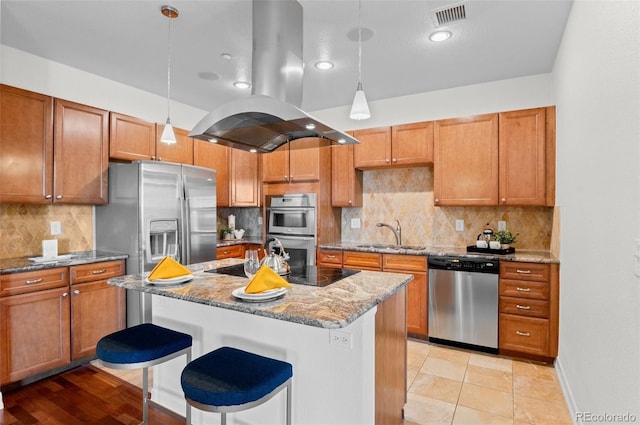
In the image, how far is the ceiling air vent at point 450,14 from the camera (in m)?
2.38

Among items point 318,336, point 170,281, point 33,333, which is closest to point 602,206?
point 318,336

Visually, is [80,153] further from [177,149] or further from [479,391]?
[479,391]

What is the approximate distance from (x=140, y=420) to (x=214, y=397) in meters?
1.34

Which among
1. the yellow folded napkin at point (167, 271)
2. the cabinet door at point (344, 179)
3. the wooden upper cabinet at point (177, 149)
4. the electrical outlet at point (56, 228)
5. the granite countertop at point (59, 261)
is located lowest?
the granite countertop at point (59, 261)

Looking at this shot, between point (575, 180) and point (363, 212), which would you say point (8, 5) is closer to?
point (363, 212)

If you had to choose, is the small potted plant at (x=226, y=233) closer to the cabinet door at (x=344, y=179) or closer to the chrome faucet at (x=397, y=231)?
the cabinet door at (x=344, y=179)

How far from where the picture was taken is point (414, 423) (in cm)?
220

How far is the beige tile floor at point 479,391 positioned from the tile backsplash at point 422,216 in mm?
1290

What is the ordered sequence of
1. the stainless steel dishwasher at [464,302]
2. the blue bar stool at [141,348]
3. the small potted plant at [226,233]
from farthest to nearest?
the small potted plant at [226,233], the stainless steel dishwasher at [464,302], the blue bar stool at [141,348]

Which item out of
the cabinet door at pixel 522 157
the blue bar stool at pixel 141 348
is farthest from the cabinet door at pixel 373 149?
the blue bar stool at pixel 141 348

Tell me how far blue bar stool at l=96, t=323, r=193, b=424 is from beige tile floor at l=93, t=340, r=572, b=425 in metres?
1.14

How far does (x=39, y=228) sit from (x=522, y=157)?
4694 mm

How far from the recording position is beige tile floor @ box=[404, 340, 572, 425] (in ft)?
7.43

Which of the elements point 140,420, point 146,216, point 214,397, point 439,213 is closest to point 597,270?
point 214,397
